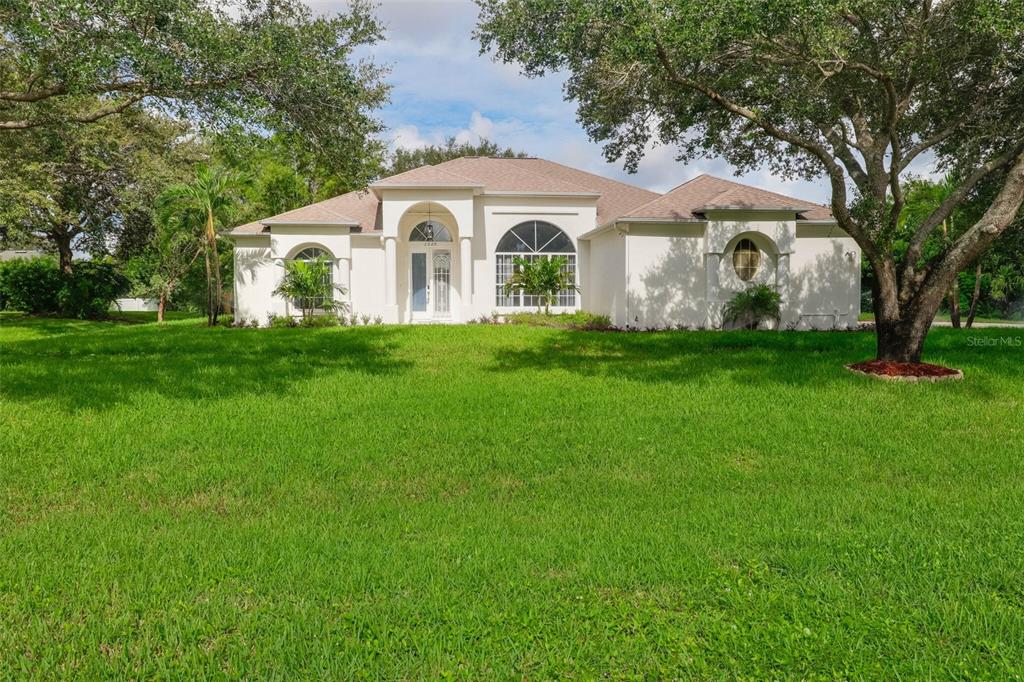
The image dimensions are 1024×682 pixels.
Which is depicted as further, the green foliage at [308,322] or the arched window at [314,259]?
the arched window at [314,259]

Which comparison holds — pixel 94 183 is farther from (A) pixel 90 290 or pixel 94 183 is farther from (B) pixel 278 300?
(B) pixel 278 300

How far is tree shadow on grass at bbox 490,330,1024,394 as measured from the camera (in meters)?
11.3

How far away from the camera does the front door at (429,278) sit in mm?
22641

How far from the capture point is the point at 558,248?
2225cm

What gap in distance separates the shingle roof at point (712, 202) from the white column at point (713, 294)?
4.53 ft

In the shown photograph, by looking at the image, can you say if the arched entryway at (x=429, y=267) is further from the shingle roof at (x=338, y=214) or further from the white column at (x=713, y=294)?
the white column at (x=713, y=294)

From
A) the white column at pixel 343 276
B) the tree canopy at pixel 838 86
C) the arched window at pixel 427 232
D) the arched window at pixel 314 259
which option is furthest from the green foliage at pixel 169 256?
the tree canopy at pixel 838 86

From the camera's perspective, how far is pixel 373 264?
2230cm

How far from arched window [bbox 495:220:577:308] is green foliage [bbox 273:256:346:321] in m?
5.14

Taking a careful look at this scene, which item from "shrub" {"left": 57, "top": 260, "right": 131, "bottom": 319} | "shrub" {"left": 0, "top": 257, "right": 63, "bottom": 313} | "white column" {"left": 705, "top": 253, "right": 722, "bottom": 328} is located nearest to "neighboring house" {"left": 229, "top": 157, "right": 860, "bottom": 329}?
"white column" {"left": 705, "top": 253, "right": 722, "bottom": 328}

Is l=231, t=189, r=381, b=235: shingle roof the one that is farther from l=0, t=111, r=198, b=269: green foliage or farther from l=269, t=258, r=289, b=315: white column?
l=0, t=111, r=198, b=269: green foliage

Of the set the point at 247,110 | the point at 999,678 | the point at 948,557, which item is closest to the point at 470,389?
the point at 247,110

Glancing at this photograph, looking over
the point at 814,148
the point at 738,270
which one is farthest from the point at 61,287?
the point at 814,148

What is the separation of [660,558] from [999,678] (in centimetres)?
182
